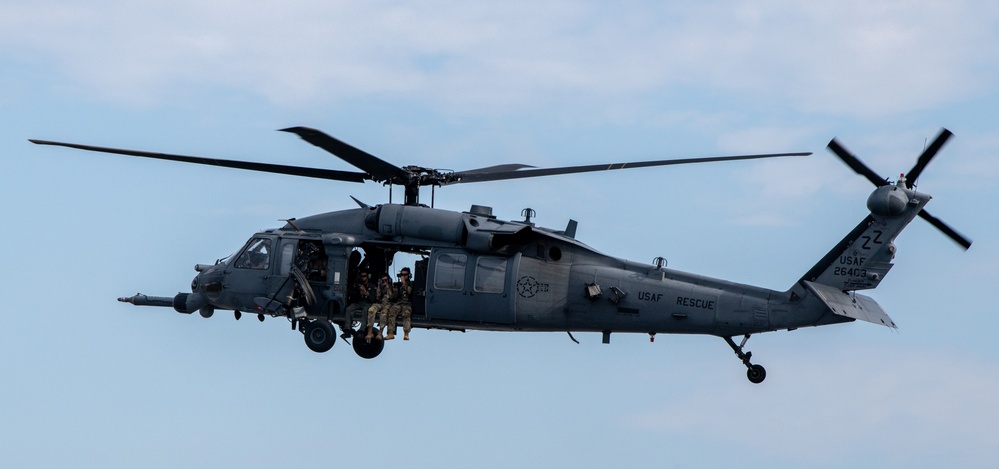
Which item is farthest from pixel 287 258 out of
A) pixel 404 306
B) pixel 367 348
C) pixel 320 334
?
pixel 404 306

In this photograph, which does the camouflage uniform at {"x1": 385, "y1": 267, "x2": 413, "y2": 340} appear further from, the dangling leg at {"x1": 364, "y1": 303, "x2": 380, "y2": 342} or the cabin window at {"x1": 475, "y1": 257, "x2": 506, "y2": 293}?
the cabin window at {"x1": 475, "y1": 257, "x2": 506, "y2": 293}

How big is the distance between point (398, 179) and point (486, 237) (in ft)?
8.39

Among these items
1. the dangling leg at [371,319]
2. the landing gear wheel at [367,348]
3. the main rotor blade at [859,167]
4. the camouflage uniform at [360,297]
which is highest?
the main rotor blade at [859,167]

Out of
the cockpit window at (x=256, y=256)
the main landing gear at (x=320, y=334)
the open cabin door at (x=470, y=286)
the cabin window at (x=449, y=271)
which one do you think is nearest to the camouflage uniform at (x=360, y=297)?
the main landing gear at (x=320, y=334)

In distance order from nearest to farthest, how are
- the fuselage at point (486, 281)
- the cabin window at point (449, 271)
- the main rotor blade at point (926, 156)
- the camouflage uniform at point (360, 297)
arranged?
the main rotor blade at point (926, 156)
the fuselage at point (486, 281)
the cabin window at point (449, 271)
the camouflage uniform at point (360, 297)

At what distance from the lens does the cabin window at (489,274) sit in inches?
1271

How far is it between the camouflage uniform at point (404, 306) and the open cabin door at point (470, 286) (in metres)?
0.52

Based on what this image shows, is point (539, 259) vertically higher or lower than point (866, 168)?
lower

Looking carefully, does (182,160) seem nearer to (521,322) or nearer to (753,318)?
(521,322)

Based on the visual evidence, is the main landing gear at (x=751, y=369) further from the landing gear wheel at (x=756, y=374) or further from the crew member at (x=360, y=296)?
the crew member at (x=360, y=296)

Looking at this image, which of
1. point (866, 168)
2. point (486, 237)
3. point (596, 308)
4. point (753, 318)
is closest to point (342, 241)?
point (486, 237)

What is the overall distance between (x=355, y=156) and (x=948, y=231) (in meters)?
12.4

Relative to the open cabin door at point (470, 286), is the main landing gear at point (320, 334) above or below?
below

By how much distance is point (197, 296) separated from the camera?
3488cm
